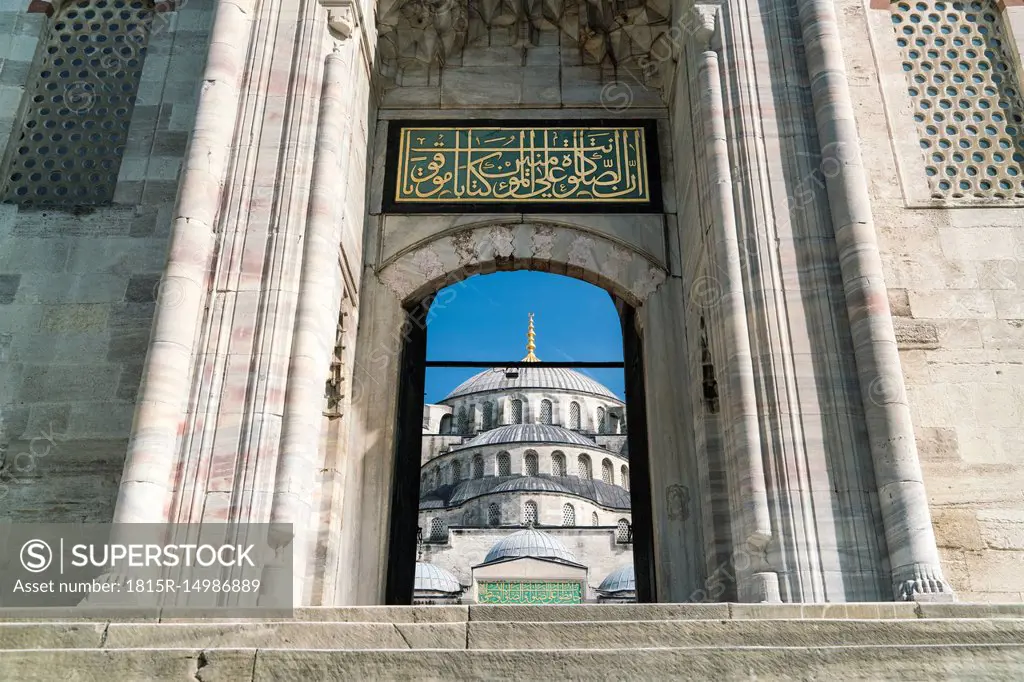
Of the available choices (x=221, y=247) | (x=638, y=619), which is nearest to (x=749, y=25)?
(x=221, y=247)

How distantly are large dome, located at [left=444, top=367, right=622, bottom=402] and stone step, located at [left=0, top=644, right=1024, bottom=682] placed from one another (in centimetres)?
5054

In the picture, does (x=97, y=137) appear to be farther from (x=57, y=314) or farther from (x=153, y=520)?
(x=153, y=520)

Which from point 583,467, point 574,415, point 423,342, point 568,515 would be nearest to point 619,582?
point 568,515

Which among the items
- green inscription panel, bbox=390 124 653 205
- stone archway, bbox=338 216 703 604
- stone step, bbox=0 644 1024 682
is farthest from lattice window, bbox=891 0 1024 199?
stone step, bbox=0 644 1024 682

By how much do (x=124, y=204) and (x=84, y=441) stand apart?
234 cm

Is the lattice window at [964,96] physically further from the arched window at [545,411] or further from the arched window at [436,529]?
the arched window at [545,411]

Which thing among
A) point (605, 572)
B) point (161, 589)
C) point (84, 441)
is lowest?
point (161, 589)

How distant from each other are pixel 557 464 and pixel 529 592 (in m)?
13.1

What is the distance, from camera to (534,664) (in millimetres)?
4383

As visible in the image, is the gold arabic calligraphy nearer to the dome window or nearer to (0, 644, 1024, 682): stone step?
(0, 644, 1024, 682): stone step

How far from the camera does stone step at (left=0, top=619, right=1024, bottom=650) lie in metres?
4.62

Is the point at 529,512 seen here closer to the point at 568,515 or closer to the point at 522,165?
the point at 568,515

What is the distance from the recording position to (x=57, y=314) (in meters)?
8.57

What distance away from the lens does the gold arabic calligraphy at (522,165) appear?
370 inches
